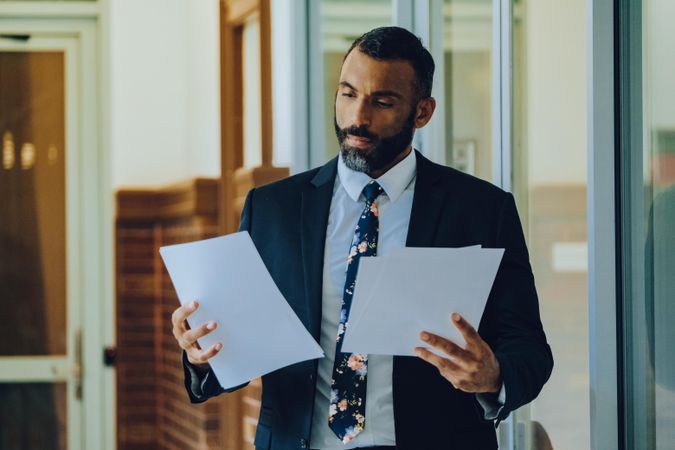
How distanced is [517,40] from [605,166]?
60 centimetres

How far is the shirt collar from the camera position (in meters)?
2.04

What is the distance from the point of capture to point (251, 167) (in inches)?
190

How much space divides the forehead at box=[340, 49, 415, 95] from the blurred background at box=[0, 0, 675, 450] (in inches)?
14.2

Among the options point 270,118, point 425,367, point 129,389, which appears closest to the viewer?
point 425,367

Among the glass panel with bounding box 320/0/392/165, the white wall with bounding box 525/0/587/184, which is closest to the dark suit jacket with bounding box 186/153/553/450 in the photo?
the white wall with bounding box 525/0/587/184

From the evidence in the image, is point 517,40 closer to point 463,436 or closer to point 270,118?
point 463,436

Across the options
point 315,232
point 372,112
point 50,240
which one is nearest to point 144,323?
point 50,240

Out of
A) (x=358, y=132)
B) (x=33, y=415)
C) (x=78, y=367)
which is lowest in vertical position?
(x=33, y=415)

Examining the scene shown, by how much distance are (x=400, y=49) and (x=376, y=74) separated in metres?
0.08

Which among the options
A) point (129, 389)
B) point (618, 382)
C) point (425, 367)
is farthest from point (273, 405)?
point (129, 389)

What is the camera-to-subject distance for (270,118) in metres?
4.65

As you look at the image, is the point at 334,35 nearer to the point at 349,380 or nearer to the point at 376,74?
the point at 376,74

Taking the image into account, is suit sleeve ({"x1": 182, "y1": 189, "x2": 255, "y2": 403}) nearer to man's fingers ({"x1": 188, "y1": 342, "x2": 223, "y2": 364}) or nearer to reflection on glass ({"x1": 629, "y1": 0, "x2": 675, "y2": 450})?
man's fingers ({"x1": 188, "y1": 342, "x2": 223, "y2": 364})

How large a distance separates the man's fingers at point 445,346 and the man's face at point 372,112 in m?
0.39
